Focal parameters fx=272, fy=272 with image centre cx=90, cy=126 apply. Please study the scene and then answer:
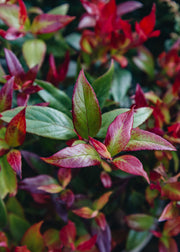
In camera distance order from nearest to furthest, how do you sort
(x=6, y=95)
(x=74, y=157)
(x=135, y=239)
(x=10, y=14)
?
(x=74, y=157), (x=6, y=95), (x=10, y=14), (x=135, y=239)

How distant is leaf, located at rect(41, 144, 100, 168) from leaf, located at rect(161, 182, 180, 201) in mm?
211

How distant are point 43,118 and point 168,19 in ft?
2.33

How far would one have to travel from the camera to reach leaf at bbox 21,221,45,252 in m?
0.64

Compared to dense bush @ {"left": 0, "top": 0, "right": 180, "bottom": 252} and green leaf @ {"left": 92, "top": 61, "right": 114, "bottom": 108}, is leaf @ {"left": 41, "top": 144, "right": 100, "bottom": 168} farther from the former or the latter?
green leaf @ {"left": 92, "top": 61, "right": 114, "bottom": 108}

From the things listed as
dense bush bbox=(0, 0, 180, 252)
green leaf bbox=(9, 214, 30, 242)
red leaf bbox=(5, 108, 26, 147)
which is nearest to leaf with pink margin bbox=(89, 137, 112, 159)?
dense bush bbox=(0, 0, 180, 252)

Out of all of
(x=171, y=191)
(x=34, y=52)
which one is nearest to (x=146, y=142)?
(x=171, y=191)

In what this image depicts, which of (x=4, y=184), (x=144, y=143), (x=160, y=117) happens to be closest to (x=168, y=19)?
(x=160, y=117)

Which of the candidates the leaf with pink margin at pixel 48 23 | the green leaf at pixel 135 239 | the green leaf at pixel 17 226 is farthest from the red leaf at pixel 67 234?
the leaf with pink margin at pixel 48 23

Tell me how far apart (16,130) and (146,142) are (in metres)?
0.25

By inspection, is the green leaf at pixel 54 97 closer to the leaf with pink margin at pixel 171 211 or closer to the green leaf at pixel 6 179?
the green leaf at pixel 6 179

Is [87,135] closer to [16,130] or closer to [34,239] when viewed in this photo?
[16,130]

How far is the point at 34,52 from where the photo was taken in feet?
2.41

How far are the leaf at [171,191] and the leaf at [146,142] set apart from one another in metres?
0.16

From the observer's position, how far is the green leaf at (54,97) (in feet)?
2.06
